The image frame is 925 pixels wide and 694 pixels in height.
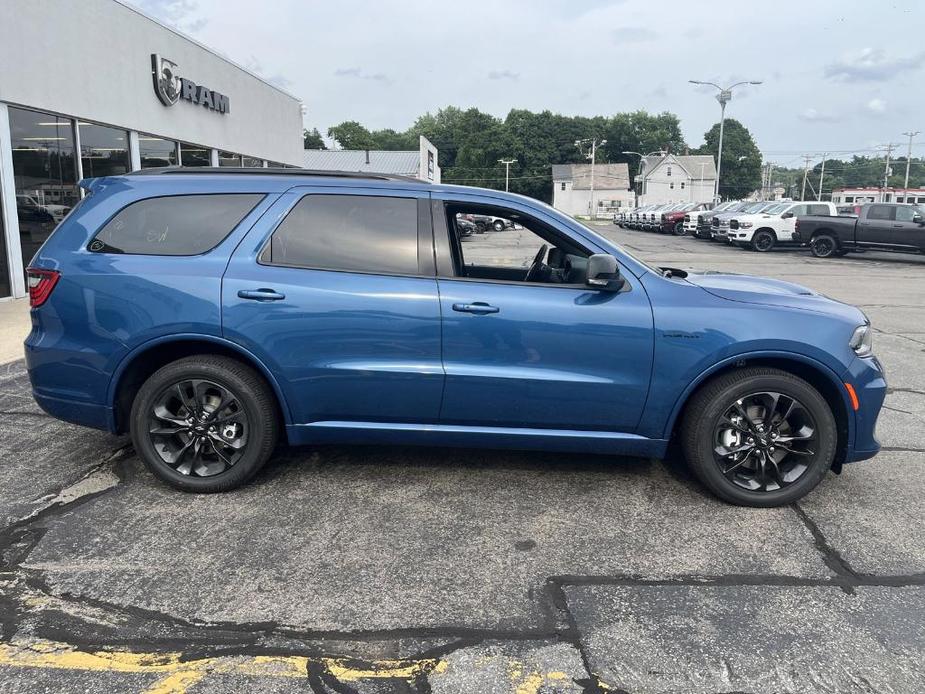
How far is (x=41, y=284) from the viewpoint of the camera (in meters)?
4.04

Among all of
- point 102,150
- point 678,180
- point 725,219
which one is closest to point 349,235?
point 102,150

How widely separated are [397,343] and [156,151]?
42.8 ft

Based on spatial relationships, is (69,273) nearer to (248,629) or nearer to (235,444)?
(235,444)

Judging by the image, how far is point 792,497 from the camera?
13.0 feet

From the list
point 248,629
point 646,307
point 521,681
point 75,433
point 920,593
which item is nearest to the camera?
point 521,681

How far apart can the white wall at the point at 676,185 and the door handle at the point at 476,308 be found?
9824 centimetres

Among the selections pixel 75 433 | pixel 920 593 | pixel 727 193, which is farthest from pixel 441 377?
pixel 727 193

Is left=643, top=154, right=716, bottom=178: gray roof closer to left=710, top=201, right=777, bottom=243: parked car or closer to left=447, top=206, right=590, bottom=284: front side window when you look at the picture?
left=710, top=201, right=777, bottom=243: parked car

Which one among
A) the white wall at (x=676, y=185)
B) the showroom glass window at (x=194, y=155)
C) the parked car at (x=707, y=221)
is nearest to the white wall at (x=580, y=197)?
the white wall at (x=676, y=185)

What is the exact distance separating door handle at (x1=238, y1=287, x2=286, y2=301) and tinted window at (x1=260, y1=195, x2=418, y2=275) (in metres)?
0.19

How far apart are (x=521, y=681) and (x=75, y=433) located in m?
3.97

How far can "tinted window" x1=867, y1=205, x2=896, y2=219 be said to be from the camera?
21422 mm

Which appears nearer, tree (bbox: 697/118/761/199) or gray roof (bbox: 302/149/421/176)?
gray roof (bbox: 302/149/421/176)

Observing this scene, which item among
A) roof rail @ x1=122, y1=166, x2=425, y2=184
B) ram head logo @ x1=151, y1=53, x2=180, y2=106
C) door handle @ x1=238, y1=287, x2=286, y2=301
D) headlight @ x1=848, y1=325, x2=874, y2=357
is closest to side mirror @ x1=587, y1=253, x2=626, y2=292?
roof rail @ x1=122, y1=166, x2=425, y2=184
